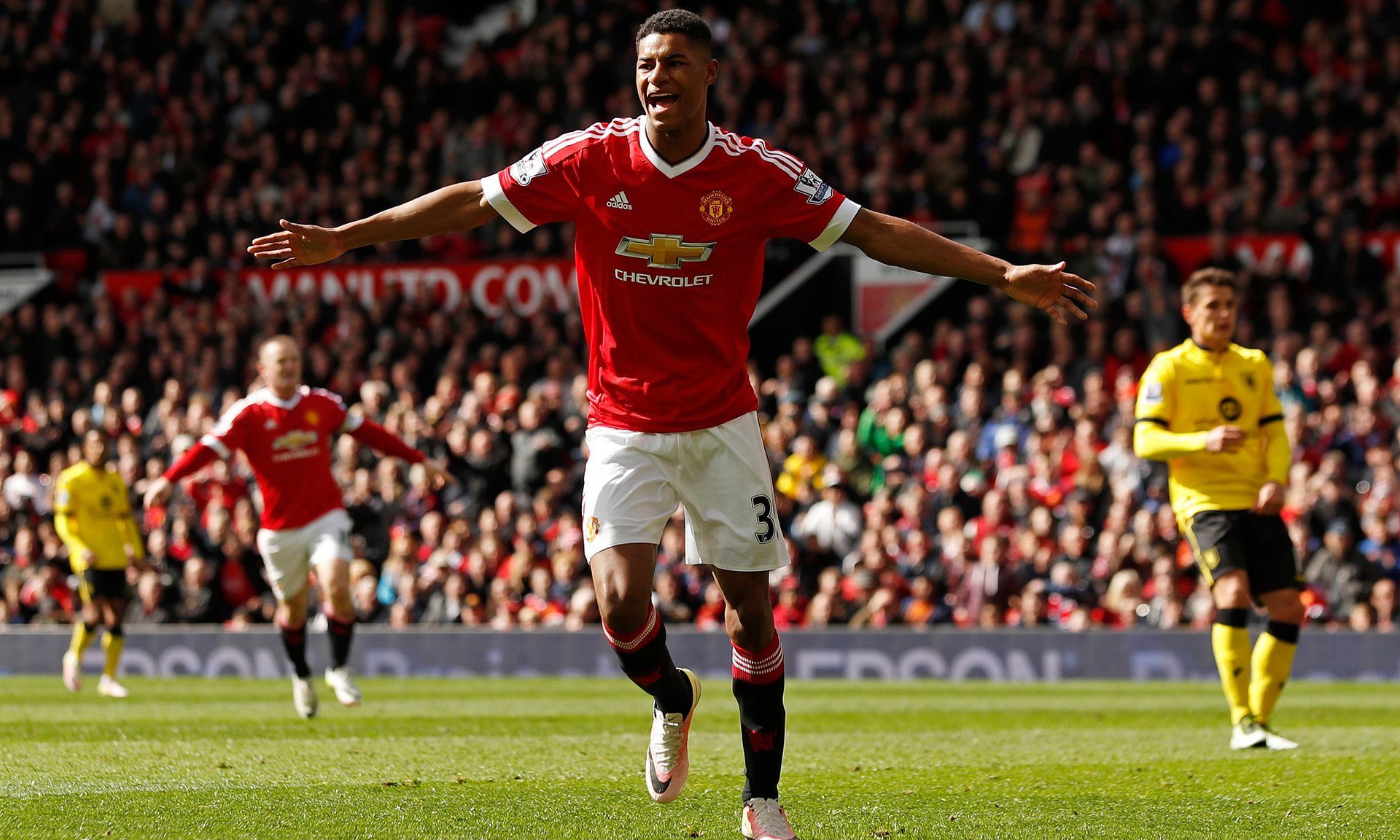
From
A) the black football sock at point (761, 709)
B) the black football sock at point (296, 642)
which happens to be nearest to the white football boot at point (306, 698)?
the black football sock at point (296, 642)

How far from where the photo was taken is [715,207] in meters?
5.80

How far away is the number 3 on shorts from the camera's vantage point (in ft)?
19.4

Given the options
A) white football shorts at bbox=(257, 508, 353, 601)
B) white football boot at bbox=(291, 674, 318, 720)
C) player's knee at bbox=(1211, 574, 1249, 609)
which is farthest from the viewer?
white football shorts at bbox=(257, 508, 353, 601)

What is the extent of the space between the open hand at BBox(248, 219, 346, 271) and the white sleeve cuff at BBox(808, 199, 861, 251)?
5.29ft

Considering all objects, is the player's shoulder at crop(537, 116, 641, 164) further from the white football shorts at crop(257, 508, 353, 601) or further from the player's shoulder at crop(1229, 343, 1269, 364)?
the white football shorts at crop(257, 508, 353, 601)

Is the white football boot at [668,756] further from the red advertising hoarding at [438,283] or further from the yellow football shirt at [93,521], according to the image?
the red advertising hoarding at [438,283]

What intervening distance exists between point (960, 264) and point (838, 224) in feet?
1.41

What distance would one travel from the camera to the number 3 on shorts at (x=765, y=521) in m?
5.92

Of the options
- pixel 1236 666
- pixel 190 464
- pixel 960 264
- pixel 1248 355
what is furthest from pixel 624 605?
pixel 190 464

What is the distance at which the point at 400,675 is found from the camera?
17672mm

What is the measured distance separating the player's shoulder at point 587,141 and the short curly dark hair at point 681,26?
315 millimetres

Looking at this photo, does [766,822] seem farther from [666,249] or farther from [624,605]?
[666,249]

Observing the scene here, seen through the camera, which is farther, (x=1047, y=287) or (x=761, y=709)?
(x=761, y=709)

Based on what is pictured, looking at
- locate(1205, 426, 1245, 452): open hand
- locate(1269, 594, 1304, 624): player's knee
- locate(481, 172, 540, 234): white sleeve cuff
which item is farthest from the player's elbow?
locate(481, 172, 540, 234): white sleeve cuff
